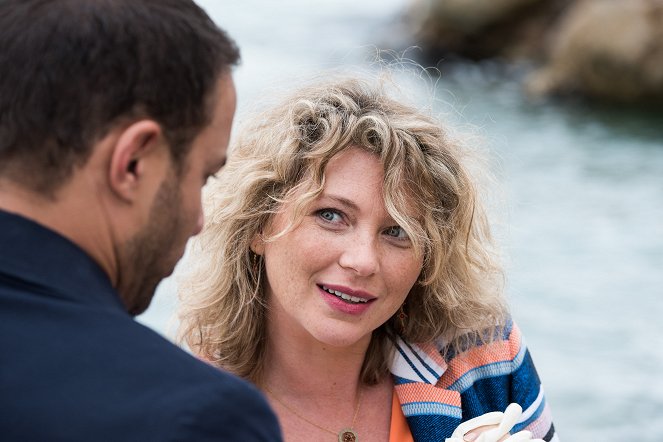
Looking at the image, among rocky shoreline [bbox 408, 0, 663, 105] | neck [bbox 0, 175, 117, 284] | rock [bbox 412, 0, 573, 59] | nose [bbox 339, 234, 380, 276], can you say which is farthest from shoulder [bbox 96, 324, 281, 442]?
rock [bbox 412, 0, 573, 59]

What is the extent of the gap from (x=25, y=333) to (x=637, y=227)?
9.71 meters

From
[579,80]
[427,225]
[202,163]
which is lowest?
[202,163]

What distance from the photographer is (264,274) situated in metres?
2.94

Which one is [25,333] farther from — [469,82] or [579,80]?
[469,82]

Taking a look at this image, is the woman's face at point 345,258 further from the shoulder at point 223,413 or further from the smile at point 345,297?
the shoulder at point 223,413

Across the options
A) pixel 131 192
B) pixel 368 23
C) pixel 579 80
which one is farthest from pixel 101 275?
pixel 368 23

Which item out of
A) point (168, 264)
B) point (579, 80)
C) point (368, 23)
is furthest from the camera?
point (368, 23)

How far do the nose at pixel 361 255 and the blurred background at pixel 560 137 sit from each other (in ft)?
1.39

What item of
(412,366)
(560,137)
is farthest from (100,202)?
(560,137)

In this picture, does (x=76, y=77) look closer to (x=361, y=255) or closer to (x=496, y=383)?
(x=361, y=255)

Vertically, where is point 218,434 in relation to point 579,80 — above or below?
below

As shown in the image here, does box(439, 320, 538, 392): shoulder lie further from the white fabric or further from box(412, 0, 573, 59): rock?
box(412, 0, 573, 59): rock

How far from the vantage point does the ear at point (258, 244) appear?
2865mm

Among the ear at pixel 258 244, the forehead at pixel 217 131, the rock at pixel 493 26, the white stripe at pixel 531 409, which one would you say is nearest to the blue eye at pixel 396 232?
the ear at pixel 258 244
